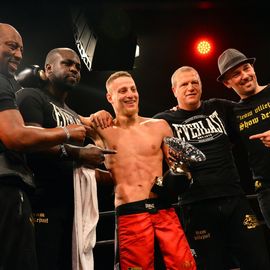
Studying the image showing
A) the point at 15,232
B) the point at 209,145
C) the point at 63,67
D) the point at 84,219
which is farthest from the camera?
the point at 209,145

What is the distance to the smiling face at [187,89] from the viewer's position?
7.56ft

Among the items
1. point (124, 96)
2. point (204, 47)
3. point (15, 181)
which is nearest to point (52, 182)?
point (15, 181)

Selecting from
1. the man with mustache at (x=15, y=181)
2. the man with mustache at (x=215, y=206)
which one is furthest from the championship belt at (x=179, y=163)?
the man with mustache at (x=15, y=181)

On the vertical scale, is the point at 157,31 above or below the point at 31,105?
above

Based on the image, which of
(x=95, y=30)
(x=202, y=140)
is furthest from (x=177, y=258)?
(x=95, y=30)

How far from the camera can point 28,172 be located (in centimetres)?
147

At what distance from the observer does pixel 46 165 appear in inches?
66.7

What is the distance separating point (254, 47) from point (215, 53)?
434mm

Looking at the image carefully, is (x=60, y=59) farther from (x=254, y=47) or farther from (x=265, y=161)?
(x=254, y=47)

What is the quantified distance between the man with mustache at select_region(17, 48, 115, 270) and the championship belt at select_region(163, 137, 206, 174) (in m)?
0.34

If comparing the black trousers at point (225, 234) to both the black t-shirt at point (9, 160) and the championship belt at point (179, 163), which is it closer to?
the championship belt at point (179, 163)

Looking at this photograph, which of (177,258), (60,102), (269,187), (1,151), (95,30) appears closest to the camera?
(1,151)

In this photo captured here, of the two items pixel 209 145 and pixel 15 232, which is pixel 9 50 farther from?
pixel 209 145

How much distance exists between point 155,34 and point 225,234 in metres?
2.45
